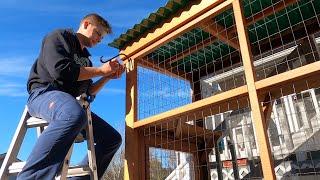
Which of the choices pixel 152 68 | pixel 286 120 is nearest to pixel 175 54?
pixel 152 68

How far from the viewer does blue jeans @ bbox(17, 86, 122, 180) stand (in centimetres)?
193

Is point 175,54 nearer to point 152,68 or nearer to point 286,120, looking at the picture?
point 152,68

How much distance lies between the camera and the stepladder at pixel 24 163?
2.26 meters

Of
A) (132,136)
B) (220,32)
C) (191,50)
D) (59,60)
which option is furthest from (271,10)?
(59,60)

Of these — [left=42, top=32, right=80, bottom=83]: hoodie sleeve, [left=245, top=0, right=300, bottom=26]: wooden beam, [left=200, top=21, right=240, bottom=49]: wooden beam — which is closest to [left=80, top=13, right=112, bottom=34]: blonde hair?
[left=42, top=32, right=80, bottom=83]: hoodie sleeve

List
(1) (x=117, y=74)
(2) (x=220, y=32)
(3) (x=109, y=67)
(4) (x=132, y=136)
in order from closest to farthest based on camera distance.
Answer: (3) (x=109, y=67) < (1) (x=117, y=74) < (4) (x=132, y=136) < (2) (x=220, y=32)

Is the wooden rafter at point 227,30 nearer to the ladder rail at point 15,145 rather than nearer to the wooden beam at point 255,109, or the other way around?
the wooden beam at point 255,109

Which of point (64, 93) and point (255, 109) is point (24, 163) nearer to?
point (64, 93)

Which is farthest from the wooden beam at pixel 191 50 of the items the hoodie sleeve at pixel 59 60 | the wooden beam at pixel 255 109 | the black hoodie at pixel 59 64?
the hoodie sleeve at pixel 59 60

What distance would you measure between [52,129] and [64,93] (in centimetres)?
37

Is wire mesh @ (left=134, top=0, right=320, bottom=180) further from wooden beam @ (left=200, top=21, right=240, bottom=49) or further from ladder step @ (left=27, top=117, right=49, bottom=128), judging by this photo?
ladder step @ (left=27, top=117, right=49, bottom=128)

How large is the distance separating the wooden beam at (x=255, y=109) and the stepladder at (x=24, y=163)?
1220 mm

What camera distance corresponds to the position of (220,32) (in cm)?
373

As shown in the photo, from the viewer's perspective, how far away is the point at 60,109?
85.0 inches
